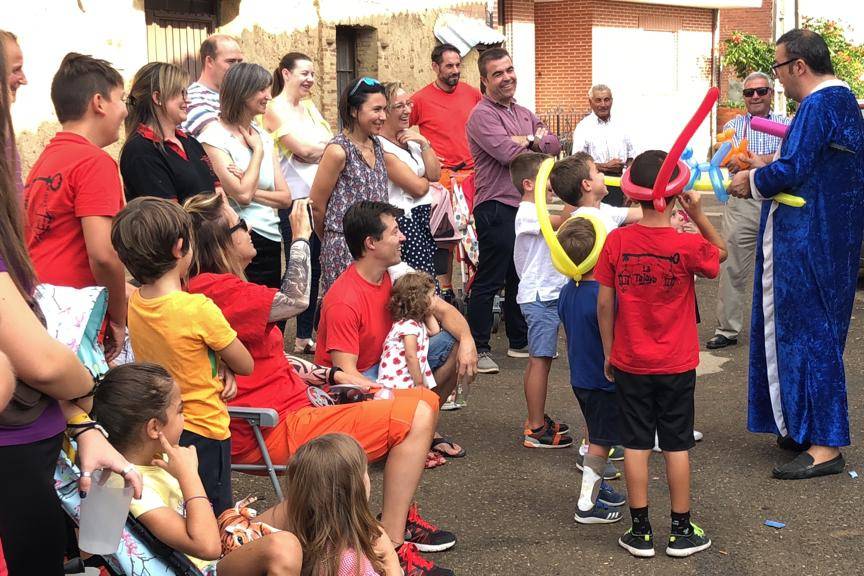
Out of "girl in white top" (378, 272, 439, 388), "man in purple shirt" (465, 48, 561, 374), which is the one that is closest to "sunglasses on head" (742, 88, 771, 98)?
"man in purple shirt" (465, 48, 561, 374)

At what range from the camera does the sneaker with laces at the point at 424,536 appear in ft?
14.4

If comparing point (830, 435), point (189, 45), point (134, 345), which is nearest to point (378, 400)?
point (134, 345)

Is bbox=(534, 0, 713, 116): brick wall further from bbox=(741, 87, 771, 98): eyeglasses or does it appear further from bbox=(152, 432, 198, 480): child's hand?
bbox=(152, 432, 198, 480): child's hand

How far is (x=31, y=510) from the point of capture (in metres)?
2.54

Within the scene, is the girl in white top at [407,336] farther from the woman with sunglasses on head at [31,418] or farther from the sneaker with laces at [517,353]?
the sneaker with laces at [517,353]

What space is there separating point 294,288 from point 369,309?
0.82m

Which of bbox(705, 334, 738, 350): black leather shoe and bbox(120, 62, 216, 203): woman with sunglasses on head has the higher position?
bbox(120, 62, 216, 203): woman with sunglasses on head

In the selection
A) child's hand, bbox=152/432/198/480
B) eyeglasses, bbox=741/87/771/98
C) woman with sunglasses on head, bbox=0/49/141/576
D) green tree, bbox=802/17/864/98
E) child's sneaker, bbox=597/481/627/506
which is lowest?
child's sneaker, bbox=597/481/627/506

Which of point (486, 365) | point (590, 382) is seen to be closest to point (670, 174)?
point (590, 382)

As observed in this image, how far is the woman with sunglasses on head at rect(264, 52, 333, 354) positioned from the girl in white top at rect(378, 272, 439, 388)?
2003 millimetres

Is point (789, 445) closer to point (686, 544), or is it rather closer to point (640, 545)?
point (686, 544)

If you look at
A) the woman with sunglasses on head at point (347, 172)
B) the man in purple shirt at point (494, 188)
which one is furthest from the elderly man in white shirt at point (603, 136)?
the woman with sunglasses on head at point (347, 172)

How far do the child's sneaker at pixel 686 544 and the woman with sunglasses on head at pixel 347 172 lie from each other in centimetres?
247

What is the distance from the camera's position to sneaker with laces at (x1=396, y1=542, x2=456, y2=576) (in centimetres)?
395
